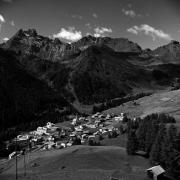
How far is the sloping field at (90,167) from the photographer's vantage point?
7462 cm

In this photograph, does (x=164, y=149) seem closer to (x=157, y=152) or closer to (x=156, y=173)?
(x=157, y=152)

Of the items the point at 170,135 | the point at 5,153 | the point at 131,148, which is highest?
the point at 170,135

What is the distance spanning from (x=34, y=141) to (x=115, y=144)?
237 ft

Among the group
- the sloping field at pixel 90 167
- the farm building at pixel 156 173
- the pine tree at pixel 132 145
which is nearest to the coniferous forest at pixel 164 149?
the pine tree at pixel 132 145

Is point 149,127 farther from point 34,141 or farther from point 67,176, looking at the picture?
point 34,141

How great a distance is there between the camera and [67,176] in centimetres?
7575

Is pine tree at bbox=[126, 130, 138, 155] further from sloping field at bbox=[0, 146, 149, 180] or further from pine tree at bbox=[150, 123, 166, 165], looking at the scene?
pine tree at bbox=[150, 123, 166, 165]

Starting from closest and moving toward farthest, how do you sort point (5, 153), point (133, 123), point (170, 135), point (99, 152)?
point (170, 135), point (99, 152), point (133, 123), point (5, 153)

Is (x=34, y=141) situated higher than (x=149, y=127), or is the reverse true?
(x=149, y=127)

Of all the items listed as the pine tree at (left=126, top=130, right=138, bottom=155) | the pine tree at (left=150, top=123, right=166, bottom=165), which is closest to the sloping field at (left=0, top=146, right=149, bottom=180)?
the pine tree at (left=126, top=130, right=138, bottom=155)

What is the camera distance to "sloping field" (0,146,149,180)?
74.6 metres

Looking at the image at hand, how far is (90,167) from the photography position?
86125 mm

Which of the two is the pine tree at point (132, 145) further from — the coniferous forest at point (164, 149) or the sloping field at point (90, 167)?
the sloping field at point (90, 167)

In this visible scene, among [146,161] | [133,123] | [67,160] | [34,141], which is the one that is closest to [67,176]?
[67,160]
